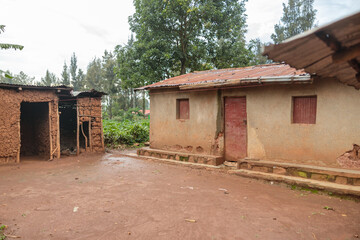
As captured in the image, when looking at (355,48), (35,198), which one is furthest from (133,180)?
(355,48)

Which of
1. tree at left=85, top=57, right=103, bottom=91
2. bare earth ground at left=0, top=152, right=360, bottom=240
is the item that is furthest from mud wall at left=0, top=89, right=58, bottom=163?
tree at left=85, top=57, right=103, bottom=91

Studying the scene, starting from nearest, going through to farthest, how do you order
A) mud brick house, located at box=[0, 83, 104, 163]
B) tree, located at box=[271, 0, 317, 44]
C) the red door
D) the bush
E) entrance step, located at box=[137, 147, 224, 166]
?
the red door
entrance step, located at box=[137, 147, 224, 166]
mud brick house, located at box=[0, 83, 104, 163]
the bush
tree, located at box=[271, 0, 317, 44]

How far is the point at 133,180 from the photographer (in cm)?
685

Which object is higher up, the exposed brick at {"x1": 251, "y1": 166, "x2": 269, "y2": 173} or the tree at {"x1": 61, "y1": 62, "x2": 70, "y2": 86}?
the tree at {"x1": 61, "y1": 62, "x2": 70, "y2": 86}

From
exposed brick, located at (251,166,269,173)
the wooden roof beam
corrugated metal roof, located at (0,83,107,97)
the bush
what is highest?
corrugated metal roof, located at (0,83,107,97)

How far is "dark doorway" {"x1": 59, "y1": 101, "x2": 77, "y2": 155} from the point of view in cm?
1192

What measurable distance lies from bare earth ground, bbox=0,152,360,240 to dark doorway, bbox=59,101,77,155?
4655 millimetres

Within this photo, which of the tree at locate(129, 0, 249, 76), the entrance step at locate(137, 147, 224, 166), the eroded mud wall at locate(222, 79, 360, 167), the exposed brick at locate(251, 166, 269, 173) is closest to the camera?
the eroded mud wall at locate(222, 79, 360, 167)

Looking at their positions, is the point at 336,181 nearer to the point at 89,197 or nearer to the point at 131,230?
the point at 131,230

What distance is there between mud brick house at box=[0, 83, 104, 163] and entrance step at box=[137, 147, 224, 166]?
9.56ft

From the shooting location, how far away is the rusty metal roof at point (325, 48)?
1.96 meters

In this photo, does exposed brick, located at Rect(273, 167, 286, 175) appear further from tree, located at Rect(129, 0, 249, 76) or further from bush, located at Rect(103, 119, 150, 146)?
tree, located at Rect(129, 0, 249, 76)

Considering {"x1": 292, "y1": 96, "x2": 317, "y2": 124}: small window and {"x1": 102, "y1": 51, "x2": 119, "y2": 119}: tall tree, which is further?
{"x1": 102, "y1": 51, "x2": 119, "y2": 119}: tall tree

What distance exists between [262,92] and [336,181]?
3.06 meters
